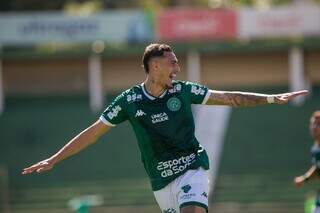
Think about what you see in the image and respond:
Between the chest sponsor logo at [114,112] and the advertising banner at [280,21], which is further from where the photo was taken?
the advertising banner at [280,21]

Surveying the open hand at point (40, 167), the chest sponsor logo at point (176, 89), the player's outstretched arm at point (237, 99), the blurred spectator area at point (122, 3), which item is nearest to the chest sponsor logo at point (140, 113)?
the chest sponsor logo at point (176, 89)

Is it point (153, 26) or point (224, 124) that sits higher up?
point (153, 26)

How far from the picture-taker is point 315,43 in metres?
26.5

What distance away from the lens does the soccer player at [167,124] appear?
7082 millimetres

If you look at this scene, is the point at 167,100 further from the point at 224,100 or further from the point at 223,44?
the point at 223,44

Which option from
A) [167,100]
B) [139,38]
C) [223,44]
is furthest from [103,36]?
[167,100]

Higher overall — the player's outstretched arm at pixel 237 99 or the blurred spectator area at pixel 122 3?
the player's outstretched arm at pixel 237 99

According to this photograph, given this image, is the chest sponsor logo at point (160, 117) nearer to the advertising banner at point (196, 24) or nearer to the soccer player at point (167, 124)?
the soccer player at point (167, 124)

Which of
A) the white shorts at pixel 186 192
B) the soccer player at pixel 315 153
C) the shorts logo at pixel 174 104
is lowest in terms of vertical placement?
the soccer player at pixel 315 153

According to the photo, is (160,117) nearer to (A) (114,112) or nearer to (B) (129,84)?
(A) (114,112)

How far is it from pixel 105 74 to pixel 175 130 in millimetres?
21504

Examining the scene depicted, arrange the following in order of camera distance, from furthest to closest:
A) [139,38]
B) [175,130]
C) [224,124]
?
[139,38], [224,124], [175,130]

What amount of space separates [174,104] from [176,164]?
1.54 ft

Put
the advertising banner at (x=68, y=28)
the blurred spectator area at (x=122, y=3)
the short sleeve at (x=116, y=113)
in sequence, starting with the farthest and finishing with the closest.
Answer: the blurred spectator area at (x=122, y=3), the advertising banner at (x=68, y=28), the short sleeve at (x=116, y=113)
